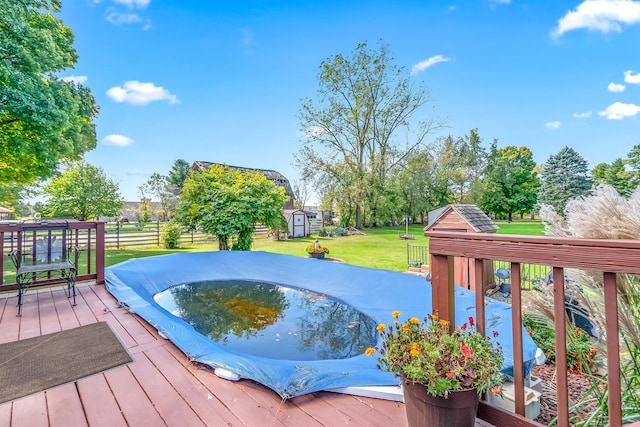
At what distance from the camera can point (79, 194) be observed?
37.4 ft

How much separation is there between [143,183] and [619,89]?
31.3m

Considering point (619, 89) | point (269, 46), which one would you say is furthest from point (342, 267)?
point (619, 89)

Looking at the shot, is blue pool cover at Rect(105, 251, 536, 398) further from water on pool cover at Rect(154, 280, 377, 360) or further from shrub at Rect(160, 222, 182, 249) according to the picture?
shrub at Rect(160, 222, 182, 249)

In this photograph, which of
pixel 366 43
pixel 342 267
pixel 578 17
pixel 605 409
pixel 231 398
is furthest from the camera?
pixel 366 43

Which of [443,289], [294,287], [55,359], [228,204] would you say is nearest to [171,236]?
[228,204]

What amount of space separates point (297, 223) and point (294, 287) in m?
10.3

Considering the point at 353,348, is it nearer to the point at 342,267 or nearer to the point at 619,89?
the point at 342,267

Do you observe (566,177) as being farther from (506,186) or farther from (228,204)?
(228,204)

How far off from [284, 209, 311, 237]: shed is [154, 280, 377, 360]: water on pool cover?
31.6ft

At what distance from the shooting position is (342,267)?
5.75 m

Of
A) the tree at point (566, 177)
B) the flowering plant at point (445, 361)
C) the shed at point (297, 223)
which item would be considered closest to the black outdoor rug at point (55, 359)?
the flowering plant at point (445, 361)

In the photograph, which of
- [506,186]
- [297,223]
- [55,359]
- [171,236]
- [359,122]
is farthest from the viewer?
[506,186]

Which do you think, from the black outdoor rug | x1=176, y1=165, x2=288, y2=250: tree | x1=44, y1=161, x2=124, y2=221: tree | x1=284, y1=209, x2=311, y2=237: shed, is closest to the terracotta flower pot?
the black outdoor rug

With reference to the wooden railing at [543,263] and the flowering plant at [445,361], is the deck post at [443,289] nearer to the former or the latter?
the wooden railing at [543,263]
